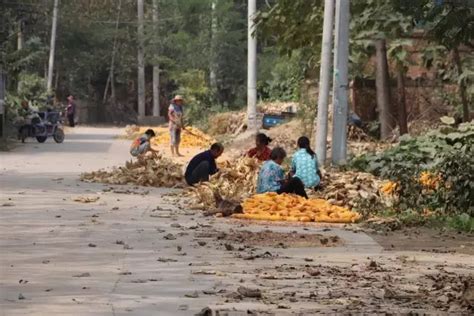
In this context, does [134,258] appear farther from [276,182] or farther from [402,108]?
[402,108]

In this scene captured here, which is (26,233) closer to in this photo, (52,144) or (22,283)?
(22,283)

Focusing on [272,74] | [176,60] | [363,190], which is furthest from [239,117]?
[363,190]

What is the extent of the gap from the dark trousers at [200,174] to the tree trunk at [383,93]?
12902 millimetres

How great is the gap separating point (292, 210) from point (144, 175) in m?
6.20

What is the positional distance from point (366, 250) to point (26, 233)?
Answer: 3990 millimetres

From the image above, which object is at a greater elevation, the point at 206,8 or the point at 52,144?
the point at 206,8

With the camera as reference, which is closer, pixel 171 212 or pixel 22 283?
pixel 22 283

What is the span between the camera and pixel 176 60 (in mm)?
68188

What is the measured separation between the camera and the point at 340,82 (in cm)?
2455

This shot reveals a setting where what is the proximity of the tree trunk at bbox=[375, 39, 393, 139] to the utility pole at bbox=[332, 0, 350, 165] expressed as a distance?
7406mm

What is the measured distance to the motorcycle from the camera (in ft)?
127

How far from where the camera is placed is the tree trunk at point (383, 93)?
32031mm

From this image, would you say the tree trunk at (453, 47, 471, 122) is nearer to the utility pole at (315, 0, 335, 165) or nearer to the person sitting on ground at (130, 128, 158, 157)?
the utility pole at (315, 0, 335, 165)

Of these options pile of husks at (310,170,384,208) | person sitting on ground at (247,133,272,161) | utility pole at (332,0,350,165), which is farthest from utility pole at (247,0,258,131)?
pile of husks at (310,170,384,208)
